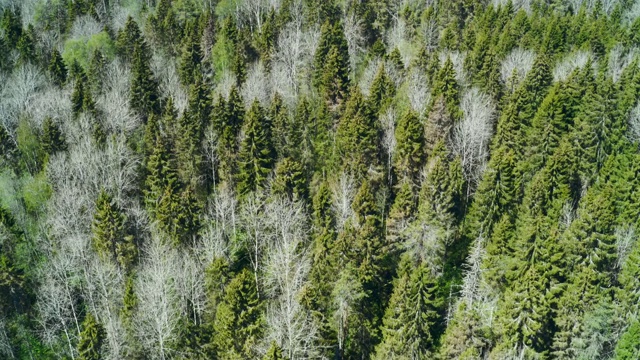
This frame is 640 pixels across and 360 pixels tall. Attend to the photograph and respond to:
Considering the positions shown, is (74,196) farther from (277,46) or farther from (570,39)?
(570,39)

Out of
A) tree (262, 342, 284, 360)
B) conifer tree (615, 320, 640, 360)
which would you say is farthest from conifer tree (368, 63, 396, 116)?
tree (262, 342, 284, 360)

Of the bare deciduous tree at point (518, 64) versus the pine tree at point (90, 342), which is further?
the bare deciduous tree at point (518, 64)

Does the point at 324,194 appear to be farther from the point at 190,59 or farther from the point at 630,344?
the point at 190,59

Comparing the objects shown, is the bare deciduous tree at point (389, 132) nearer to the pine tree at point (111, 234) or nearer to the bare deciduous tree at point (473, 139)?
the bare deciduous tree at point (473, 139)

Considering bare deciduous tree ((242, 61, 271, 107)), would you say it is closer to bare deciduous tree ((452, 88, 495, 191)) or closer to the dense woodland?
the dense woodland

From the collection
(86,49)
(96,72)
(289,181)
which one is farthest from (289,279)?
(86,49)

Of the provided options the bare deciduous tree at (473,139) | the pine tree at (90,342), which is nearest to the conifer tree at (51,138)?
the pine tree at (90,342)

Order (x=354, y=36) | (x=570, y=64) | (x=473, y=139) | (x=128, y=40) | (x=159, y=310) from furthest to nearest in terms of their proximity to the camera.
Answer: (x=354, y=36)
(x=128, y=40)
(x=570, y=64)
(x=473, y=139)
(x=159, y=310)
